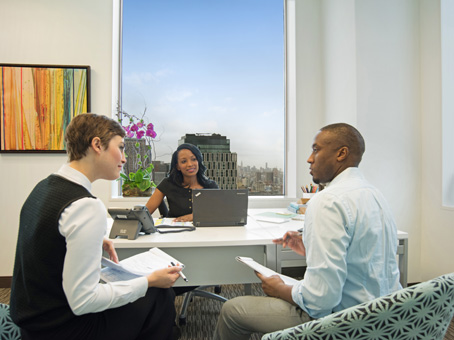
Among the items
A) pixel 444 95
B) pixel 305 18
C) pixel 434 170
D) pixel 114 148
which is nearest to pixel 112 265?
pixel 114 148

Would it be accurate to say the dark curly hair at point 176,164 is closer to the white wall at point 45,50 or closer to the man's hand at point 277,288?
the white wall at point 45,50

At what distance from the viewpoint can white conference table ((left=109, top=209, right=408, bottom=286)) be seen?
1546mm

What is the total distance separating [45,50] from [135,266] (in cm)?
268

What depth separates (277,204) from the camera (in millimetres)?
3256

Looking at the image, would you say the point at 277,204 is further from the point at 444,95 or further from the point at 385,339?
the point at 385,339

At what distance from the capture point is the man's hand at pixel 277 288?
3.84 ft

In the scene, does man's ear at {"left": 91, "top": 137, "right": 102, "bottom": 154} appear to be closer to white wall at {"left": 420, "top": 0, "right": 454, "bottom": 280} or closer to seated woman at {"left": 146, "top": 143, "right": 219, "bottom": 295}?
seated woman at {"left": 146, "top": 143, "right": 219, "bottom": 295}

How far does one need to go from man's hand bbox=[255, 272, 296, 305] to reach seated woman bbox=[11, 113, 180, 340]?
487mm

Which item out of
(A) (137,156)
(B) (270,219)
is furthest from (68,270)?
(A) (137,156)

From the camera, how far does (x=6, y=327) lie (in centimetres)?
102

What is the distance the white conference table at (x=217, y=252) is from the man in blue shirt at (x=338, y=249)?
0.38 meters

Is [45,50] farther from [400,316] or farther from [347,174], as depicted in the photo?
[400,316]

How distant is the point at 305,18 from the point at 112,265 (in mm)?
3155

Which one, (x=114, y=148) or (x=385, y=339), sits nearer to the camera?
(x=385, y=339)
